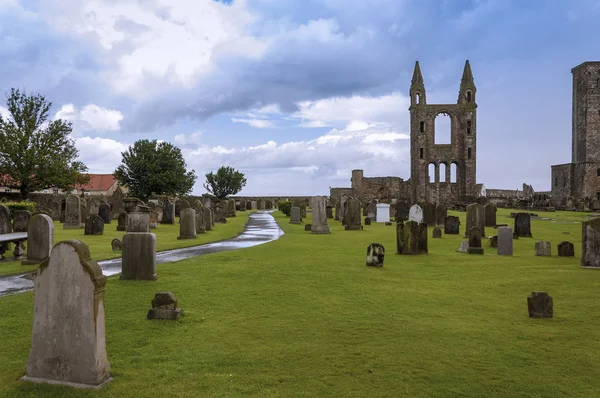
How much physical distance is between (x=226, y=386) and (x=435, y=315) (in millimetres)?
4040

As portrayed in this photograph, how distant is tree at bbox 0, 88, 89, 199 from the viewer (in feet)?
130

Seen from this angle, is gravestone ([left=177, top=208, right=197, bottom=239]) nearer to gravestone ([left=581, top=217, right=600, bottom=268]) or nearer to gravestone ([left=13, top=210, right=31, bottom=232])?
gravestone ([left=13, top=210, right=31, bottom=232])

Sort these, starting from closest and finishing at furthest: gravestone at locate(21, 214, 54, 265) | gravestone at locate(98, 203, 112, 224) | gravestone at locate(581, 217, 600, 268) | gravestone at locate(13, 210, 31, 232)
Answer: gravestone at locate(581, 217, 600, 268) → gravestone at locate(21, 214, 54, 265) → gravestone at locate(13, 210, 31, 232) → gravestone at locate(98, 203, 112, 224)

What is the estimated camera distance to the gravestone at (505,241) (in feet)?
46.3

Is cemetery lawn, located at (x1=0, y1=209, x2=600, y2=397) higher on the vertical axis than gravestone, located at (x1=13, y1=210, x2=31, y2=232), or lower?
lower

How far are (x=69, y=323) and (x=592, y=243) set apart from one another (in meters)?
12.0

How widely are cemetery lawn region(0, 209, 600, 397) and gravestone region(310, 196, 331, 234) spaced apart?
10991mm

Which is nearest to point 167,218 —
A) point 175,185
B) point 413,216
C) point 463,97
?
point 413,216

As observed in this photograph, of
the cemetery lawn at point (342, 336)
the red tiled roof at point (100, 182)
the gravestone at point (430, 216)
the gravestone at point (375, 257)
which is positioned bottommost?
the cemetery lawn at point (342, 336)

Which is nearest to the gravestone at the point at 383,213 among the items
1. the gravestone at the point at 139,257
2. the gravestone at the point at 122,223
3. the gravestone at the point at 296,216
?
the gravestone at the point at 296,216

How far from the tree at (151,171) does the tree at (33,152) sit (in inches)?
247

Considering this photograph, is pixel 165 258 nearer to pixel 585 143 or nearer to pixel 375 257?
pixel 375 257

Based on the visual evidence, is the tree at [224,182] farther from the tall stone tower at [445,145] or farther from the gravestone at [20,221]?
the gravestone at [20,221]

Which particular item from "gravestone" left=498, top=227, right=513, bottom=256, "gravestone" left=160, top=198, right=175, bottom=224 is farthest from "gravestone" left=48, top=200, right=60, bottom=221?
"gravestone" left=498, top=227, right=513, bottom=256
